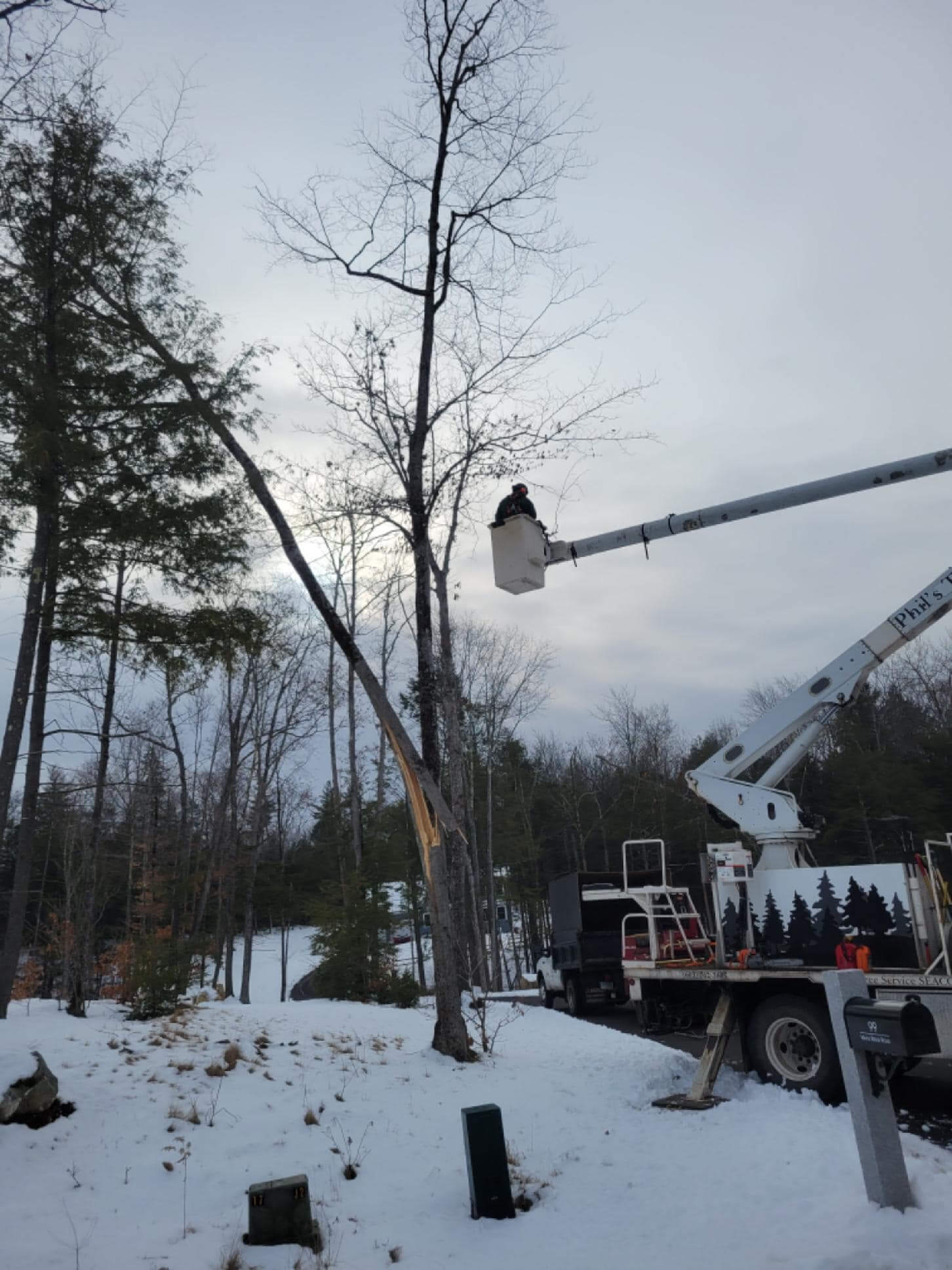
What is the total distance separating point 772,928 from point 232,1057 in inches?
244

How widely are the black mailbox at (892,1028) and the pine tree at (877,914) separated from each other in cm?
400

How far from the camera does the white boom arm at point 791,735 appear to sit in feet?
34.0

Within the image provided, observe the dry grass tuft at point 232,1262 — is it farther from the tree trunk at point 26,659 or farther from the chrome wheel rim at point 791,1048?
the tree trunk at point 26,659

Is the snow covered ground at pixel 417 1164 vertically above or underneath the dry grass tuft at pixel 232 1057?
underneath

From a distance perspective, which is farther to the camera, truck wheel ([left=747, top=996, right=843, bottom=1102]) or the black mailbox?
truck wheel ([left=747, top=996, right=843, bottom=1102])

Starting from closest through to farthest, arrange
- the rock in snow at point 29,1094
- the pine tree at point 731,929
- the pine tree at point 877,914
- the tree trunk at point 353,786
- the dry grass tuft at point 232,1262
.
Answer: the dry grass tuft at point 232,1262 → the rock in snow at point 29,1094 → the pine tree at point 877,914 → the pine tree at point 731,929 → the tree trunk at point 353,786

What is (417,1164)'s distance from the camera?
6.52m

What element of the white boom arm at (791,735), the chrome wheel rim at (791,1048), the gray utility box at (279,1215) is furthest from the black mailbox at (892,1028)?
the white boom arm at (791,735)

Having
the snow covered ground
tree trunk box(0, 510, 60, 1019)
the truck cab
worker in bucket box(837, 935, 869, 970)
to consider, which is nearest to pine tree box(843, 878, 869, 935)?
worker in bucket box(837, 935, 869, 970)

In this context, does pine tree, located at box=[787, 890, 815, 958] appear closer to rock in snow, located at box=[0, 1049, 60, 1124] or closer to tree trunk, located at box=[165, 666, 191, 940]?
rock in snow, located at box=[0, 1049, 60, 1124]

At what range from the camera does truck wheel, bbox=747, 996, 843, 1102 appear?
332 inches

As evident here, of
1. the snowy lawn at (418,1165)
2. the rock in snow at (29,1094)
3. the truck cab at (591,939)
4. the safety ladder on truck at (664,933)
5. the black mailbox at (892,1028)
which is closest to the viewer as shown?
the black mailbox at (892,1028)

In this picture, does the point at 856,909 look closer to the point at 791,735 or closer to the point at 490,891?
the point at 791,735

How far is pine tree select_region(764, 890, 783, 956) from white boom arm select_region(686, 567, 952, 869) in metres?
0.83
